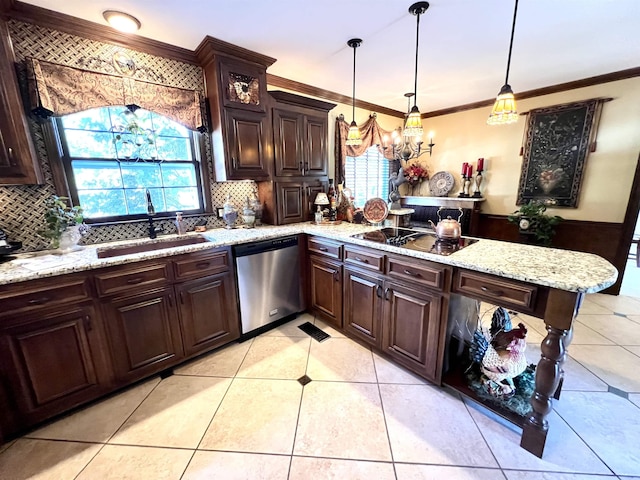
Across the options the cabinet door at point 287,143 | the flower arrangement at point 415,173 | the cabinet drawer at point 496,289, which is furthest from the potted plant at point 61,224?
the flower arrangement at point 415,173

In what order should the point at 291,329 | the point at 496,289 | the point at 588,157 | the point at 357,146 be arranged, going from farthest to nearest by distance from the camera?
the point at 357,146, the point at 588,157, the point at 291,329, the point at 496,289

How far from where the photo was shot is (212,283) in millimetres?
2115

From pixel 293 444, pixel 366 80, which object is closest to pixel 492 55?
pixel 366 80

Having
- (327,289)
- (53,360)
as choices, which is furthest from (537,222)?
(53,360)

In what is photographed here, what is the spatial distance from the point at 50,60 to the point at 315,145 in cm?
218

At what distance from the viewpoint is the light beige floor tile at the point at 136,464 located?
1297mm

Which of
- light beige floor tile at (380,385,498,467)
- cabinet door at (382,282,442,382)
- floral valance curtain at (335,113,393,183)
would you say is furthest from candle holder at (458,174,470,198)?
light beige floor tile at (380,385,498,467)

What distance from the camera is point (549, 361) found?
127cm

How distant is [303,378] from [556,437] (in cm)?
155

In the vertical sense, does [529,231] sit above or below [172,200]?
below

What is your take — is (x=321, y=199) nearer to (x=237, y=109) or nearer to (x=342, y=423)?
(x=237, y=109)

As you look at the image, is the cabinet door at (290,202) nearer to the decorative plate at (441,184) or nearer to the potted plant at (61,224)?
the potted plant at (61,224)

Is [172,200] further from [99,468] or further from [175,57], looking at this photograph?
[99,468]

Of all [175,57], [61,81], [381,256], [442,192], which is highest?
[175,57]
